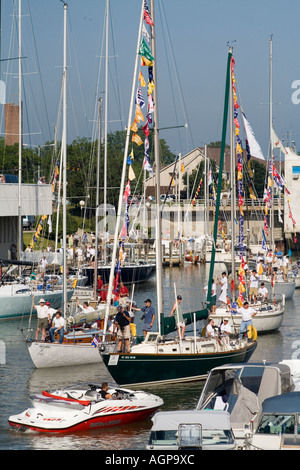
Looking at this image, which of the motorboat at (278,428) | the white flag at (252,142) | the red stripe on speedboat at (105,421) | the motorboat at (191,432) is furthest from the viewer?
the white flag at (252,142)

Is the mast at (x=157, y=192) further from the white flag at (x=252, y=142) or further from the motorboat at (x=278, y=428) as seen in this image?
the white flag at (x=252, y=142)

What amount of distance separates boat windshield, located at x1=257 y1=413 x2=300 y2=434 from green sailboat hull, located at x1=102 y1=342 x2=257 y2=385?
8.57m

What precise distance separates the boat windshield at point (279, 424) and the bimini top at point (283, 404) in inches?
11.5

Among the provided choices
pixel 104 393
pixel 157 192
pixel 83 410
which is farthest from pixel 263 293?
pixel 83 410

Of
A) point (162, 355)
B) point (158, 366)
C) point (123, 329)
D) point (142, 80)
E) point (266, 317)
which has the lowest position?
point (266, 317)

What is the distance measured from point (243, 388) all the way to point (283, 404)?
275cm

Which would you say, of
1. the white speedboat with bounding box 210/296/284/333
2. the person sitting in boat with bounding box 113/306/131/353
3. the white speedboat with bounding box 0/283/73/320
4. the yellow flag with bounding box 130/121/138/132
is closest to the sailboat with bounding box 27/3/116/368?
the person sitting in boat with bounding box 113/306/131/353

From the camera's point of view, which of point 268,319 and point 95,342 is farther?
point 268,319

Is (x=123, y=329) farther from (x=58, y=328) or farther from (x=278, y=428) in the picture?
(x=278, y=428)

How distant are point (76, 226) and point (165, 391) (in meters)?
64.7

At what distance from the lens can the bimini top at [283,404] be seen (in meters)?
17.6

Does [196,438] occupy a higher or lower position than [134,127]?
lower

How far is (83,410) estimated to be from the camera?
2231 cm

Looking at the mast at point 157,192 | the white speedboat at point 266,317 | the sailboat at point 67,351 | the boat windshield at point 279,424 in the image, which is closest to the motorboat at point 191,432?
the boat windshield at point 279,424
